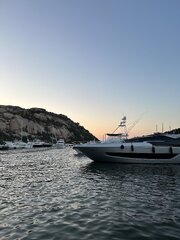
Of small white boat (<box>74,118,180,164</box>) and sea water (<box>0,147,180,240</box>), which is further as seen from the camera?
small white boat (<box>74,118,180,164</box>)

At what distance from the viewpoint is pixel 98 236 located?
42.2 ft

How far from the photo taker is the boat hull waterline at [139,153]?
44.7 meters

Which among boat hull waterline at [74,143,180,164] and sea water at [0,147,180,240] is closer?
sea water at [0,147,180,240]

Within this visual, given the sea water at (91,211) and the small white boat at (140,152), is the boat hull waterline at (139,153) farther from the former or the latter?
the sea water at (91,211)

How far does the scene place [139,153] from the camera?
4494 centimetres

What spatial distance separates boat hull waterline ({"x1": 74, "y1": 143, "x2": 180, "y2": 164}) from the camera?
44.7 metres

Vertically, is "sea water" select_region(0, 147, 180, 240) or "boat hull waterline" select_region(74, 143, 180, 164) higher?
"boat hull waterline" select_region(74, 143, 180, 164)

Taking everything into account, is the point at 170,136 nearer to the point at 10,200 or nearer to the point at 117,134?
the point at 117,134

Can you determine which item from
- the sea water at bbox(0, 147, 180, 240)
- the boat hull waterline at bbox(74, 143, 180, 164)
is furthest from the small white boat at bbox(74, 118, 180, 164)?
the sea water at bbox(0, 147, 180, 240)

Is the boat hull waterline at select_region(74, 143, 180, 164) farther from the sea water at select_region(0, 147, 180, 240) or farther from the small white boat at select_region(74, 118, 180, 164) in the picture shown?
the sea water at select_region(0, 147, 180, 240)

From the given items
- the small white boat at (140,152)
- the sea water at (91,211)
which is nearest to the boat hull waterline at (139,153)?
the small white boat at (140,152)

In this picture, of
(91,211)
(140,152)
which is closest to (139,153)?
(140,152)

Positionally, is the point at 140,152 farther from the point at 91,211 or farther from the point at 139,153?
the point at 91,211

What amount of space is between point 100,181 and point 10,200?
402 inches
